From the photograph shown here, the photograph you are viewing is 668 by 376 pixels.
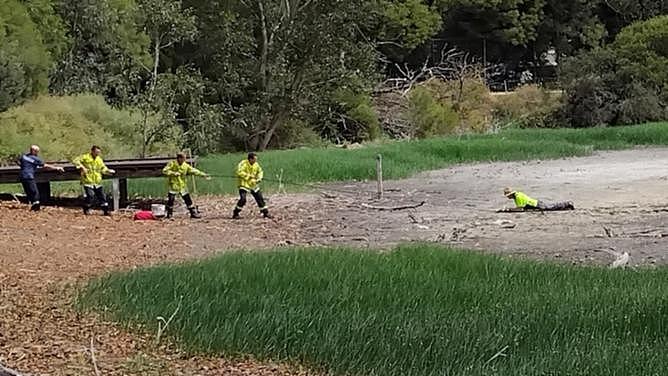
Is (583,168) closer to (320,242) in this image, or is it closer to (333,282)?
(320,242)

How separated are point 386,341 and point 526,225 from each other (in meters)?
8.61

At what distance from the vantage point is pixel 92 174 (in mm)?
16938

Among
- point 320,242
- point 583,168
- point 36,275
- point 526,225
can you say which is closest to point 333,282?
point 36,275

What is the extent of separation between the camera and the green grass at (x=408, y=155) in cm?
2158

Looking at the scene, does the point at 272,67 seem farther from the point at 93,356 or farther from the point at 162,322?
the point at 93,356

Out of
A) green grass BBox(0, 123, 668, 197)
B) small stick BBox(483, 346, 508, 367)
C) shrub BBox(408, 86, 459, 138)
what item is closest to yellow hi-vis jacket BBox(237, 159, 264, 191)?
green grass BBox(0, 123, 668, 197)

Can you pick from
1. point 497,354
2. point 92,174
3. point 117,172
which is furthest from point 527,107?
point 497,354

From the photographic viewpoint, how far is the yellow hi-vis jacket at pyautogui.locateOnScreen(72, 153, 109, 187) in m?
16.8

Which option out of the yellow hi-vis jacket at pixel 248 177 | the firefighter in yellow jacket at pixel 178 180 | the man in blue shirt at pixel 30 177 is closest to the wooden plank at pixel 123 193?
the man in blue shirt at pixel 30 177

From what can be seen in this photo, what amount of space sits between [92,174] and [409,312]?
10.1m

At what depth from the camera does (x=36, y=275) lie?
1041 centimetres

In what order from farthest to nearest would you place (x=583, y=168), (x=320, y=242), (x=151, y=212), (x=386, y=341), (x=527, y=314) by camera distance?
(x=583, y=168) → (x=151, y=212) → (x=320, y=242) → (x=527, y=314) → (x=386, y=341)

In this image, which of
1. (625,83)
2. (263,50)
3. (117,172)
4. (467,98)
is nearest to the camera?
(117,172)

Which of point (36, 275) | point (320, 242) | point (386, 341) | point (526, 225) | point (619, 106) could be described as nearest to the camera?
point (386, 341)
